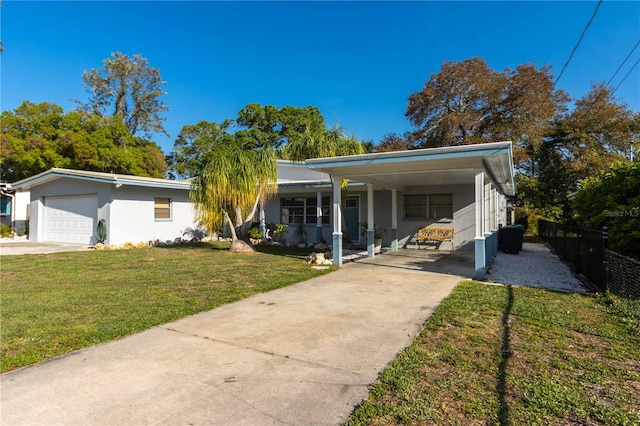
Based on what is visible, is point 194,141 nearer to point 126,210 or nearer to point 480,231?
point 126,210

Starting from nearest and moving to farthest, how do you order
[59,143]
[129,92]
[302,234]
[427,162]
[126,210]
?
[427,162]
[126,210]
[302,234]
[59,143]
[129,92]

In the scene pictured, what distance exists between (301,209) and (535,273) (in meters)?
10.3

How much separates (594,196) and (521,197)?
65.3 feet

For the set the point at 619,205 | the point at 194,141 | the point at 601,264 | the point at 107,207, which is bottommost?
the point at 601,264

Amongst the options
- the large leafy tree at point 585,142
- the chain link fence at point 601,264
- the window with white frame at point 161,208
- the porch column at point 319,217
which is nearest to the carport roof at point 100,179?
the window with white frame at point 161,208

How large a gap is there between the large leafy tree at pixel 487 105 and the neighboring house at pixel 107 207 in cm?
1901

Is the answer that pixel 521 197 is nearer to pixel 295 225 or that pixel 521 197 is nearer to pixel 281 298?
pixel 295 225

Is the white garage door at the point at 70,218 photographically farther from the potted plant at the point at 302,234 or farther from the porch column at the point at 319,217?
the porch column at the point at 319,217

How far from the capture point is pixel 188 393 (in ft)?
9.53

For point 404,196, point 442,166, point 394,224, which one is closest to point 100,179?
point 394,224

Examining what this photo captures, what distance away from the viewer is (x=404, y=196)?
46.2 ft

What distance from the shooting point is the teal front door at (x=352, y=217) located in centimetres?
1530

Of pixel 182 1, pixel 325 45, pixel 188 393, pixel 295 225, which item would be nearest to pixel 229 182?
pixel 295 225

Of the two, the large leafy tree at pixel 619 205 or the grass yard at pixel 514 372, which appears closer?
the grass yard at pixel 514 372
